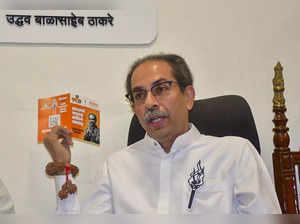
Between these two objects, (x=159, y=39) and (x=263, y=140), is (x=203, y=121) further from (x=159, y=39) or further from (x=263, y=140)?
(x=159, y=39)

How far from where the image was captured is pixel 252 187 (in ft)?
4.26

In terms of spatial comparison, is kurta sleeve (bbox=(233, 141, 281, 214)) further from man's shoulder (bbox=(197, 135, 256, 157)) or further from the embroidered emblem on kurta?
the embroidered emblem on kurta

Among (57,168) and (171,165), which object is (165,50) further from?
(57,168)

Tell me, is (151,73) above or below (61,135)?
above

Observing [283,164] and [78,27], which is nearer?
[283,164]

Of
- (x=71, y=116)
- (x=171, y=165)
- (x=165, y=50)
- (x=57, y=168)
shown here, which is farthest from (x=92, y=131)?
(x=165, y=50)

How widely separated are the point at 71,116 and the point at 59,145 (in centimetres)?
20

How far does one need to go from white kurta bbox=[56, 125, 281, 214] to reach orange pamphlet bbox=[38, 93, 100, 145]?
0.23 metres

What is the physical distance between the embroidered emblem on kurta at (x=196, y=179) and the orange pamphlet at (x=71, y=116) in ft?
1.73

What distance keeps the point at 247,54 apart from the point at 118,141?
80 cm

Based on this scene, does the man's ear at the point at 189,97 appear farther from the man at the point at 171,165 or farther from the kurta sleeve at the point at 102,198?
the kurta sleeve at the point at 102,198

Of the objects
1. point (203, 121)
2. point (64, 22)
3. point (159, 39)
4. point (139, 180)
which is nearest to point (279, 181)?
point (203, 121)

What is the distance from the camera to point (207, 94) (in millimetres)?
1932

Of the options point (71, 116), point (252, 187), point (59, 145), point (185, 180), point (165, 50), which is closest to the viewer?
point (252, 187)
